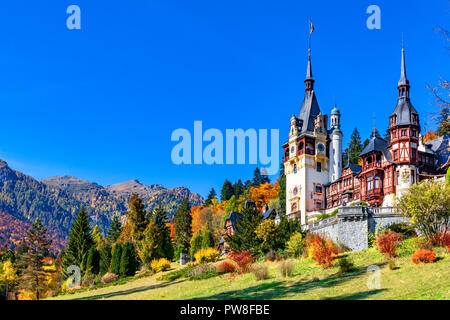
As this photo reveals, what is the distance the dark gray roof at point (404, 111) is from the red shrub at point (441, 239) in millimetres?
19878

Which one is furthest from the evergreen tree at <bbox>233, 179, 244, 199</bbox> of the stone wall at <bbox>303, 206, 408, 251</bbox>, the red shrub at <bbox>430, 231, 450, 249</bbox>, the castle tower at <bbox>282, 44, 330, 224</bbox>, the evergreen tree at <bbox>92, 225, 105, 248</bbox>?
the red shrub at <bbox>430, 231, 450, 249</bbox>

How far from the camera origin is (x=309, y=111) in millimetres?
69750

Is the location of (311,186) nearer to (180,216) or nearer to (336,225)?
(336,225)

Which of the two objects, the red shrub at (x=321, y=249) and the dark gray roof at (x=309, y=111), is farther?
the dark gray roof at (x=309, y=111)

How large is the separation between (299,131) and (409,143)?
17249mm

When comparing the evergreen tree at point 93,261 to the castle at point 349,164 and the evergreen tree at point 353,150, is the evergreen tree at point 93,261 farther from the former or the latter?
the evergreen tree at point 353,150

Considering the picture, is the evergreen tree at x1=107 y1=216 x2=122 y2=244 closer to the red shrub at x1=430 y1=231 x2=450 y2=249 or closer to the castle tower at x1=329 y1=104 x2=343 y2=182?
the castle tower at x1=329 y1=104 x2=343 y2=182

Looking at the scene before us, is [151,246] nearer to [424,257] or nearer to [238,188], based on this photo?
[424,257]

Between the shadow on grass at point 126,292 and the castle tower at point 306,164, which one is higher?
the castle tower at point 306,164

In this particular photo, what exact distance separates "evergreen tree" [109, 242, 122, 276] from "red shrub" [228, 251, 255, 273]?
57.3ft

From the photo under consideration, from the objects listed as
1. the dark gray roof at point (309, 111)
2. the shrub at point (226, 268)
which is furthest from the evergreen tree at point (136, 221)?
the shrub at point (226, 268)

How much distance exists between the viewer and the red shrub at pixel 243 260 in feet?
131

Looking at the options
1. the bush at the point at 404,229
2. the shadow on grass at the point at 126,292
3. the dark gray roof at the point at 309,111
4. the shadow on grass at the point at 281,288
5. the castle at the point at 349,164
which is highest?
the dark gray roof at the point at 309,111

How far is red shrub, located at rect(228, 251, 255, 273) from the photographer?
131 ft
